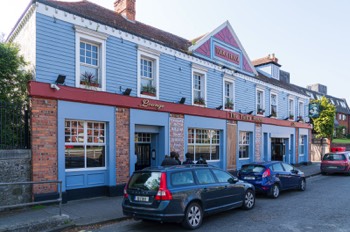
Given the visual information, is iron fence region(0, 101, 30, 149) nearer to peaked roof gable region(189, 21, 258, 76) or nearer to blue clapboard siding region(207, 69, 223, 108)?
peaked roof gable region(189, 21, 258, 76)

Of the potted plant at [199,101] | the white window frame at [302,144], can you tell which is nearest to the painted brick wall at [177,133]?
the potted plant at [199,101]

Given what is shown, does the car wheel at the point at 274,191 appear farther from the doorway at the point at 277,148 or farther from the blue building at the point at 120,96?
the doorway at the point at 277,148

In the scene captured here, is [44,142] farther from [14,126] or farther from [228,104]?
[228,104]

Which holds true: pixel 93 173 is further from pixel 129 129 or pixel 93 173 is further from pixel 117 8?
pixel 117 8

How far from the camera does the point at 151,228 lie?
292 inches

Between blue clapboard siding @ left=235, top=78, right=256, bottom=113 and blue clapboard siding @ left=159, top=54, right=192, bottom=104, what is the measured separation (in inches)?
176

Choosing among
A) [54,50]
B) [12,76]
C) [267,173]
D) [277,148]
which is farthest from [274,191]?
[277,148]

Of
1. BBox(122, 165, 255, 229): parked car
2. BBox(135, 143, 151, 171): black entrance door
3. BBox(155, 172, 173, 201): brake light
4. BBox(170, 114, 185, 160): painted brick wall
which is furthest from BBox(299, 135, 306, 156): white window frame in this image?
BBox(155, 172, 173, 201): brake light

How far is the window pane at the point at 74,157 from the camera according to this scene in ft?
33.8

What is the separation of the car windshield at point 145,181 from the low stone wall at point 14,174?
368 centimetres

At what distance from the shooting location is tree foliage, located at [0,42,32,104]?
9516 millimetres

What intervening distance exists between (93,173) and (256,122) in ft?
40.8

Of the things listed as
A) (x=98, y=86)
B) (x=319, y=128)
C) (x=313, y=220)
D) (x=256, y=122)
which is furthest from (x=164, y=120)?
(x=319, y=128)

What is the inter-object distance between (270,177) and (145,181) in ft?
18.9
